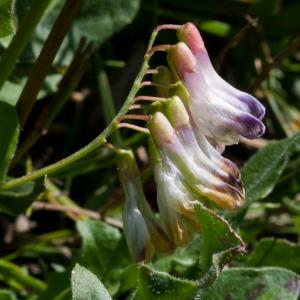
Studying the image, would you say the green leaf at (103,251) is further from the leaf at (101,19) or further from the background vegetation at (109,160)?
the leaf at (101,19)

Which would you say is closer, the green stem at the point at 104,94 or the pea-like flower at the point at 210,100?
the pea-like flower at the point at 210,100

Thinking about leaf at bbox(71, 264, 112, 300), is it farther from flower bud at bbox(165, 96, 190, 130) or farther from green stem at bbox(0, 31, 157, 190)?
flower bud at bbox(165, 96, 190, 130)

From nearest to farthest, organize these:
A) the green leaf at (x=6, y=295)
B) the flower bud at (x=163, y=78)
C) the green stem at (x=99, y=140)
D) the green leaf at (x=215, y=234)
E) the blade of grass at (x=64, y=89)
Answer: the green leaf at (x=215, y=234), the green stem at (x=99, y=140), the flower bud at (x=163, y=78), the green leaf at (x=6, y=295), the blade of grass at (x=64, y=89)

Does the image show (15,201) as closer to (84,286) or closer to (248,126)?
(84,286)

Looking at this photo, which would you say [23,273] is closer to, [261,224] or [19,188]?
[19,188]

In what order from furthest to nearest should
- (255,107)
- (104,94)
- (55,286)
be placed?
(104,94)
(55,286)
(255,107)

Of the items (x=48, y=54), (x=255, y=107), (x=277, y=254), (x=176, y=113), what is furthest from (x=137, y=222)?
(x=277, y=254)

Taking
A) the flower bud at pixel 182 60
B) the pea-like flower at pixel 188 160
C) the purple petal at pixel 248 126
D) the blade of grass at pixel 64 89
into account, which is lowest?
the blade of grass at pixel 64 89

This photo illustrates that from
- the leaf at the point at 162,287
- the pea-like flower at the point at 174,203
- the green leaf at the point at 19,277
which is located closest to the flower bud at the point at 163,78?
the pea-like flower at the point at 174,203
